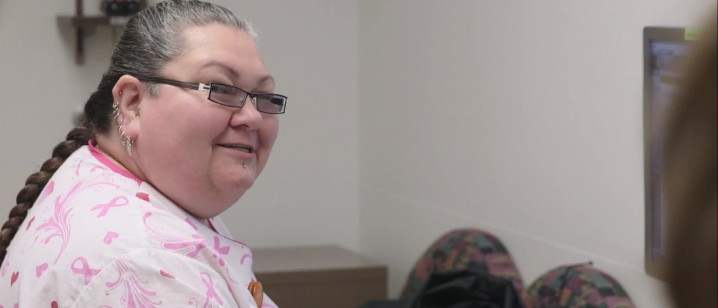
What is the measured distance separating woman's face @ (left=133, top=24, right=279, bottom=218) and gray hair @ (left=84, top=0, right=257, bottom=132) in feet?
0.06

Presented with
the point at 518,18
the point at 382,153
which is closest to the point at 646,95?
the point at 518,18

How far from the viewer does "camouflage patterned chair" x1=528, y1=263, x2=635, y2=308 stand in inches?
96.3

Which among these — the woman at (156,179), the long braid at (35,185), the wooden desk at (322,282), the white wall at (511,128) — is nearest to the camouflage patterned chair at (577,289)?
the white wall at (511,128)

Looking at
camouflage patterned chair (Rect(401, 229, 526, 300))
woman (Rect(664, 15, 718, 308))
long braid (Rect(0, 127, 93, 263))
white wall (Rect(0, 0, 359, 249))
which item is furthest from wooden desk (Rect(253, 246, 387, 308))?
woman (Rect(664, 15, 718, 308))

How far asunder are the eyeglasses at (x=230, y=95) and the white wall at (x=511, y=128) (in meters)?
0.86

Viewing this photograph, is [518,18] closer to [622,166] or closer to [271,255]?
[622,166]

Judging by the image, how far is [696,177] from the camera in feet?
1.36

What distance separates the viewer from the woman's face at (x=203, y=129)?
5.19 ft

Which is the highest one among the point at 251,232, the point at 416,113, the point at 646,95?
the point at 646,95

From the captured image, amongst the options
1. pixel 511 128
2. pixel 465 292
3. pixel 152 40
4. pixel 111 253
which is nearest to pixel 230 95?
pixel 152 40

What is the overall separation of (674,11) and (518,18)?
0.70 metres

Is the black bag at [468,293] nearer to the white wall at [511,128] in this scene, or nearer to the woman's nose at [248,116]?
the white wall at [511,128]

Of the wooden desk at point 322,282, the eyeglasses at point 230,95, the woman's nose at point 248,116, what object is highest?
the eyeglasses at point 230,95

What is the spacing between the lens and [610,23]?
2475 mm
